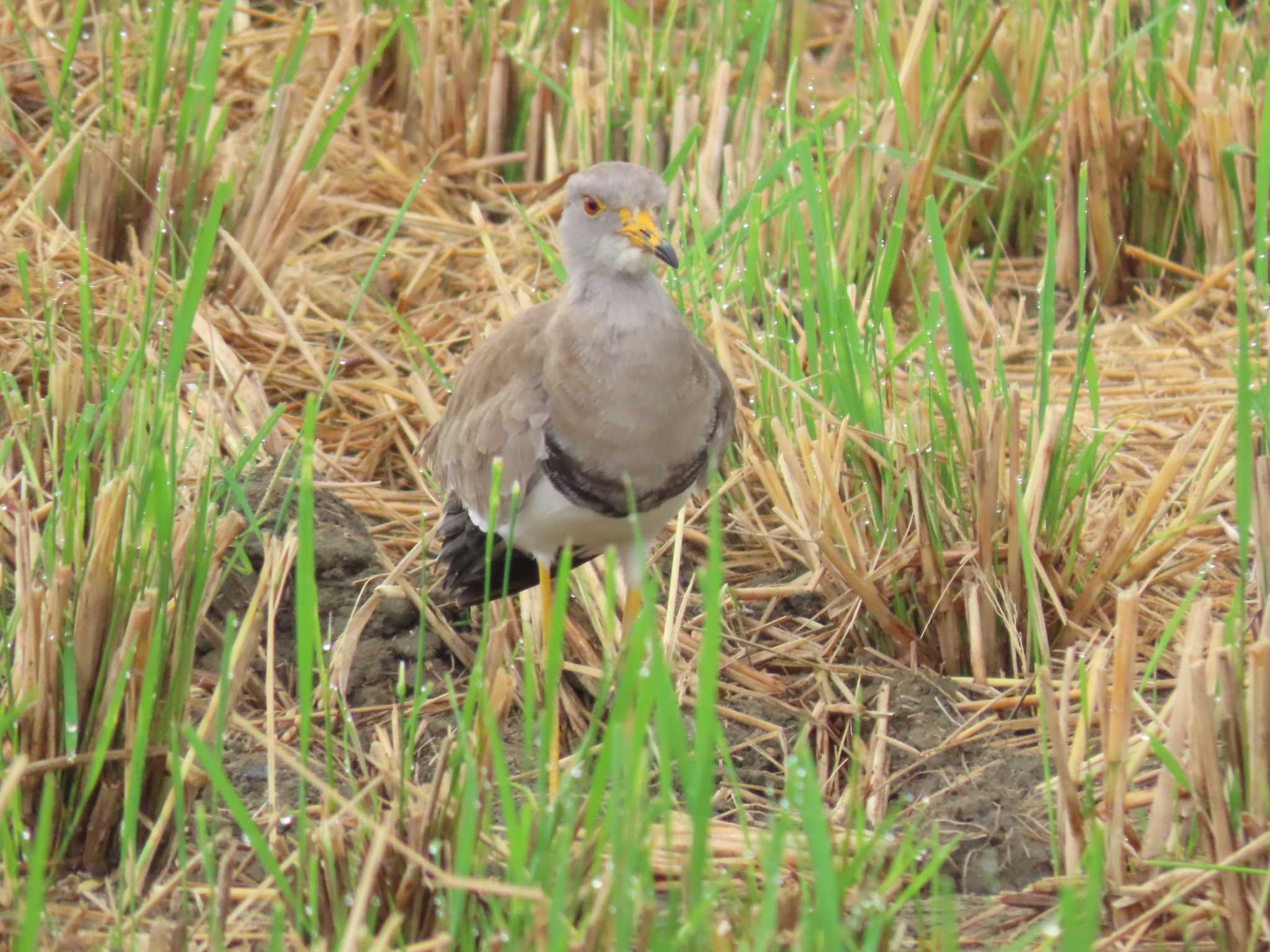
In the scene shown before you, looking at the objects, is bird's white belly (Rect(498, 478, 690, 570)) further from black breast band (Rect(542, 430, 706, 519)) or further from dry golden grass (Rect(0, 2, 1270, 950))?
dry golden grass (Rect(0, 2, 1270, 950))

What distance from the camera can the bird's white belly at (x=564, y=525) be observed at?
312cm

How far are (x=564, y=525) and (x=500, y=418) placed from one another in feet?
0.72

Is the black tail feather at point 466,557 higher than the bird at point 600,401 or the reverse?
the reverse

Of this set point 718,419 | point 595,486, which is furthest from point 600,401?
point 718,419

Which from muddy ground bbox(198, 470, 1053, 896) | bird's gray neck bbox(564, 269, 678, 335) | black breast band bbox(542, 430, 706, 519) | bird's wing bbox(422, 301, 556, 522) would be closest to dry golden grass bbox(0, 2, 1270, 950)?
muddy ground bbox(198, 470, 1053, 896)

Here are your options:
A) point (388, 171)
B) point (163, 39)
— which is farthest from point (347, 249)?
point (163, 39)

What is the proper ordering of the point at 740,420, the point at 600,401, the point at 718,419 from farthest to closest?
the point at 740,420 → the point at 718,419 → the point at 600,401

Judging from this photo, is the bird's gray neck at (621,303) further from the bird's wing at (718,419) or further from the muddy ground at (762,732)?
the muddy ground at (762,732)

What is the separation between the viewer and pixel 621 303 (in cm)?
309

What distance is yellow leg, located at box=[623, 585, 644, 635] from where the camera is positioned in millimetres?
3342

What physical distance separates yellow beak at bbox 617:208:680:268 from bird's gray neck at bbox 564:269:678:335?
0.06 m

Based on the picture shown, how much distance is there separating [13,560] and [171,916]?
3.32ft

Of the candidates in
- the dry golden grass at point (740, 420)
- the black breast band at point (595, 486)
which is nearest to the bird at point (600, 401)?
the black breast band at point (595, 486)

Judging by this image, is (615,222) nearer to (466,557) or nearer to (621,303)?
(621,303)
